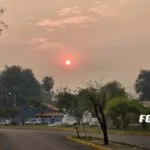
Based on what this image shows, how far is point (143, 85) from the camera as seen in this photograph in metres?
162

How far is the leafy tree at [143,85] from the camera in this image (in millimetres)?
159875

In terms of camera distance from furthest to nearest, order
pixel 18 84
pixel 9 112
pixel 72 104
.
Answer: pixel 18 84, pixel 9 112, pixel 72 104

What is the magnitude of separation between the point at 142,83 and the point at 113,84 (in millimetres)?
45927

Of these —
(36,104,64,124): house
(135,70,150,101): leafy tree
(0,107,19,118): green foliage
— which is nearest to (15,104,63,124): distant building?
(36,104,64,124): house

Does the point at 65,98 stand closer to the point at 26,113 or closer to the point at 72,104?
the point at 72,104

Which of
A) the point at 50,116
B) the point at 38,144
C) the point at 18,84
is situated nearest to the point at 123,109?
the point at 38,144

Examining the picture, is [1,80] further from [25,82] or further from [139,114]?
[139,114]

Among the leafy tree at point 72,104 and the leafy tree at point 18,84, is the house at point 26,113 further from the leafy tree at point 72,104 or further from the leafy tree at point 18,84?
the leafy tree at point 72,104

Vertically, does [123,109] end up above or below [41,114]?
below

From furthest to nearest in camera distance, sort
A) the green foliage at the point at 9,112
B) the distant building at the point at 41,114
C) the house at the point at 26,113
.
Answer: the house at the point at 26,113 < the green foliage at the point at 9,112 < the distant building at the point at 41,114

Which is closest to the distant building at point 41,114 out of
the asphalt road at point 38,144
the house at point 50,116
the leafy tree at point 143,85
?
the house at point 50,116

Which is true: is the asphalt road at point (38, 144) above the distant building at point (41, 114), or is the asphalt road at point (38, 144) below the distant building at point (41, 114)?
below

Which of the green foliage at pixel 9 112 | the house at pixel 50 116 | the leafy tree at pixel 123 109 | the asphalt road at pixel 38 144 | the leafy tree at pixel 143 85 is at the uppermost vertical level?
the leafy tree at pixel 143 85

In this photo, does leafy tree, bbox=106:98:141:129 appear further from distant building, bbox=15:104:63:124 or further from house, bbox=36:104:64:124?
distant building, bbox=15:104:63:124
